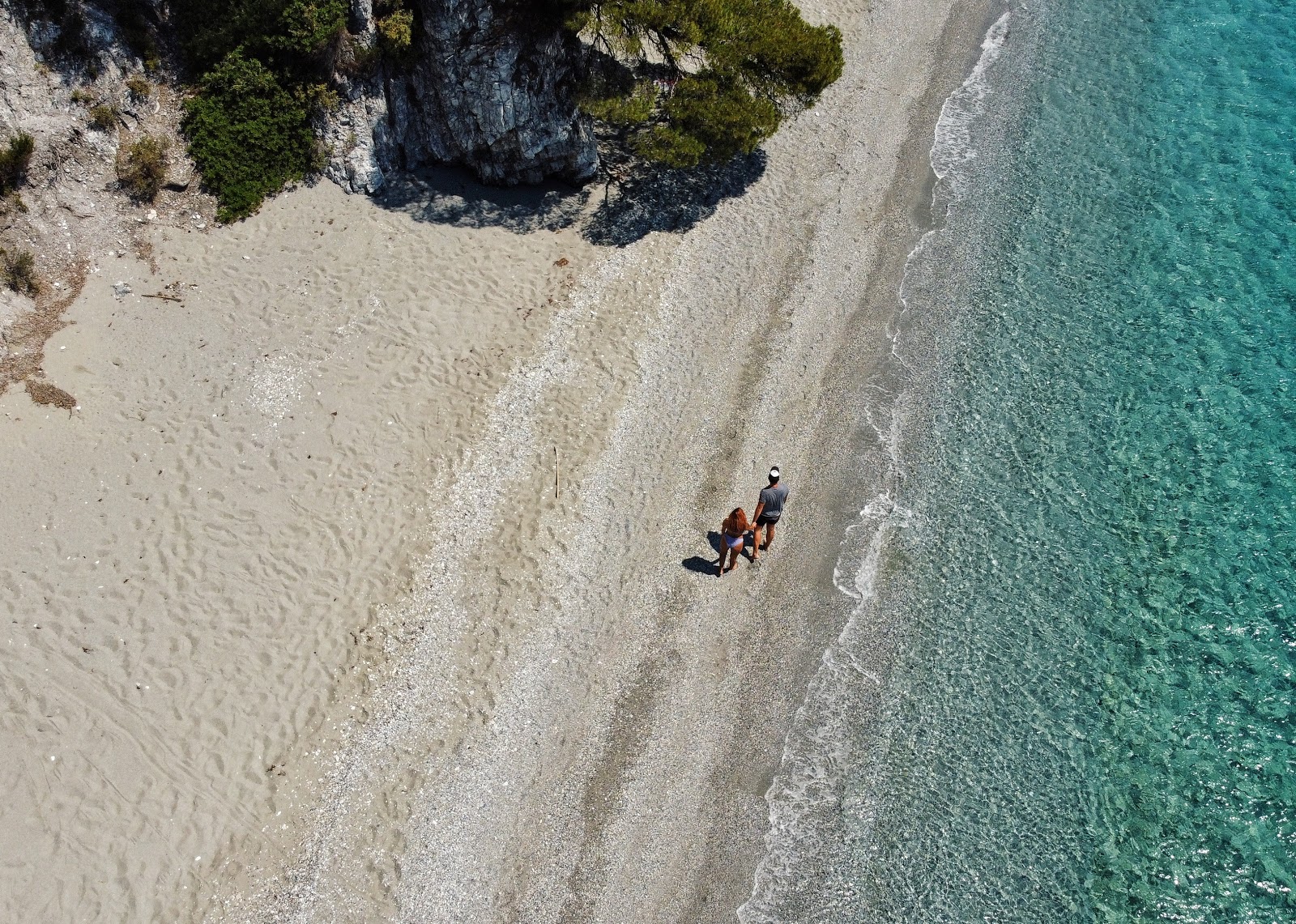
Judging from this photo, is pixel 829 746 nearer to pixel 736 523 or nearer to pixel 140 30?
pixel 736 523

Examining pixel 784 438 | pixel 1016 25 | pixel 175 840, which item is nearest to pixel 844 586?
pixel 784 438

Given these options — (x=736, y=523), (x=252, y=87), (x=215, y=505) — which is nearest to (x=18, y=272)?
(x=252, y=87)

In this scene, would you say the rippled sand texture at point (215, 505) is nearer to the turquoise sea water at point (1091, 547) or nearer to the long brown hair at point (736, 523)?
the long brown hair at point (736, 523)

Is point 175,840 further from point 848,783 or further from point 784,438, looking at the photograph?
point 784,438

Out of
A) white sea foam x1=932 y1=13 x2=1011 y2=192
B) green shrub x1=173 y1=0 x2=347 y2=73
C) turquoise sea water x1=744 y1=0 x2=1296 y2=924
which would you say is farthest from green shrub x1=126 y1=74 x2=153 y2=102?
white sea foam x1=932 y1=13 x2=1011 y2=192

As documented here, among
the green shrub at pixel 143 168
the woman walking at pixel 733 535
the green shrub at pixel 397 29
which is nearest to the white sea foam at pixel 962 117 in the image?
the woman walking at pixel 733 535

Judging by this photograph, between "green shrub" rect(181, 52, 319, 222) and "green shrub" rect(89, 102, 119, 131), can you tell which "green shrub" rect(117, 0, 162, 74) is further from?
"green shrub" rect(89, 102, 119, 131)
